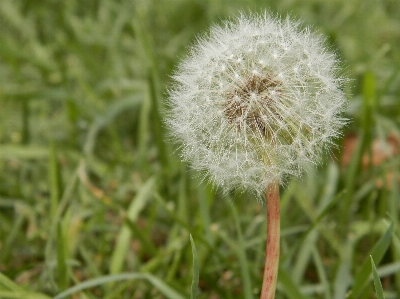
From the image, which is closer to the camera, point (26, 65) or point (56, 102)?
point (56, 102)

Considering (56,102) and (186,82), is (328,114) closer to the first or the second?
(186,82)

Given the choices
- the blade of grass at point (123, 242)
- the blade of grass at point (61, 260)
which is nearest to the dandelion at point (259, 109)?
the blade of grass at point (61, 260)

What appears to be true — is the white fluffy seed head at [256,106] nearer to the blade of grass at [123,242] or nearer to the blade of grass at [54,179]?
the blade of grass at [123,242]

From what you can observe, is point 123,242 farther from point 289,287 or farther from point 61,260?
point 289,287

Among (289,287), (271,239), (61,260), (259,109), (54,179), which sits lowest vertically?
(289,287)

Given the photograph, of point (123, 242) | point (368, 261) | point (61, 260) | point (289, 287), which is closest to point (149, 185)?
point (123, 242)

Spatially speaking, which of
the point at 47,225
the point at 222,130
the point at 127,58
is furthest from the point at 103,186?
the point at 222,130
